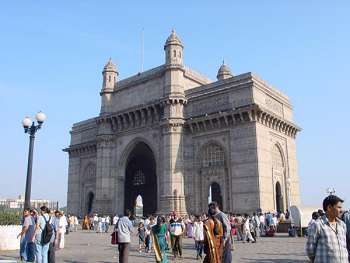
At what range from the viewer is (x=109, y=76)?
42438 millimetres

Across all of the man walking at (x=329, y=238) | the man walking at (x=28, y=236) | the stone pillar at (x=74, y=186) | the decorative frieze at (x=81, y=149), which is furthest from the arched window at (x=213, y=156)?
the man walking at (x=329, y=238)

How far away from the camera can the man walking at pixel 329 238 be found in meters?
4.76

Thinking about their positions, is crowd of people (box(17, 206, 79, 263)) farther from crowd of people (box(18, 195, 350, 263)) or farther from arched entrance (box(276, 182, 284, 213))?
arched entrance (box(276, 182, 284, 213))

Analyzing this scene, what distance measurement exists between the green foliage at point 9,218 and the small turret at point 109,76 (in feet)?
81.7

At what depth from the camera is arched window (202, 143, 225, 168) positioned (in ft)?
108

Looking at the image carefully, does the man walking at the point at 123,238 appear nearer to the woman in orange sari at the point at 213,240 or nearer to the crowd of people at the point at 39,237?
the crowd of people at the point at 39,237

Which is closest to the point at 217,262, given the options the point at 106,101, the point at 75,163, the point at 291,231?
the point at 291,231

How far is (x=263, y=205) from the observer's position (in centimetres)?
2967

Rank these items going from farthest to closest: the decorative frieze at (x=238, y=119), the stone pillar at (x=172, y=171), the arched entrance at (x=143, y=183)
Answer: the arched entrance at (x=143, y=183) < the stone pillar at (x=172, y=171) < the decorative frieze at (x=238, y=119)

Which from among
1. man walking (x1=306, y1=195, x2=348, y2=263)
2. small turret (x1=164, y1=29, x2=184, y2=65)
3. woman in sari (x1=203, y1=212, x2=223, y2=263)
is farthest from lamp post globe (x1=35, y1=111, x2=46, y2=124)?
small turret (x1=164, y1=29, x2=184, y2=65)

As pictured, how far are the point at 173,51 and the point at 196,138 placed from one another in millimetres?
8291

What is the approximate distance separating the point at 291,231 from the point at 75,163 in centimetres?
2997

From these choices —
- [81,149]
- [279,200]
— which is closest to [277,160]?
[279,200]

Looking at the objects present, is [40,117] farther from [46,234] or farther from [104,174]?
[104,174]
